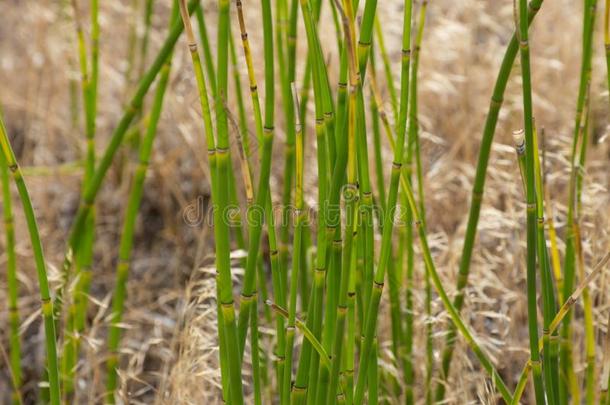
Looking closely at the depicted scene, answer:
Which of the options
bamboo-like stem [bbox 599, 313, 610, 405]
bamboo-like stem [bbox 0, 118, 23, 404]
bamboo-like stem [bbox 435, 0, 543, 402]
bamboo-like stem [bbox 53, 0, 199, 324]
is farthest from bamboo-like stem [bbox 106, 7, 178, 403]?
bamboo-like stem [bbox 599, 313, 610, 405]

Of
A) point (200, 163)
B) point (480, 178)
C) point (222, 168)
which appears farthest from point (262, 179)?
point (200, 163)

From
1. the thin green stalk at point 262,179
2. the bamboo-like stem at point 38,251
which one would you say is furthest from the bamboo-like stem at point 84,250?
the thin green stalk at point 262,179

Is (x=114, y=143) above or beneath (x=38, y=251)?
above

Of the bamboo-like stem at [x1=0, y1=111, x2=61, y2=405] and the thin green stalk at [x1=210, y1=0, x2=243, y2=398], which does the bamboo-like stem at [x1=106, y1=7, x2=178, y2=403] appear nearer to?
the bamboo-like stem at [x1=0, y1=111, x2=61, y2=405]

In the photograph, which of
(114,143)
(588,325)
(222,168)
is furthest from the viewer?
(114,143)

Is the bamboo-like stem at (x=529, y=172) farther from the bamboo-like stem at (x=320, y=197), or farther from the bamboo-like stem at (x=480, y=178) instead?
the bamboo-like stem at (x=320, y=197)

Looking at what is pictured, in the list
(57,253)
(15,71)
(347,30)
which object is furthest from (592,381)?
(15,71)

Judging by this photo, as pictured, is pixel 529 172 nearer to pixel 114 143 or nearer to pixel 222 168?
pixel 222 168
